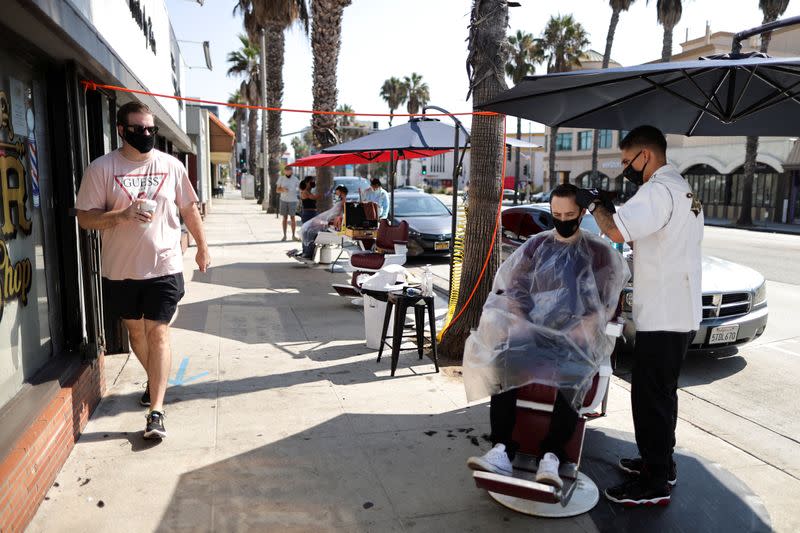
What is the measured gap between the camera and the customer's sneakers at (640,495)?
11.0ft

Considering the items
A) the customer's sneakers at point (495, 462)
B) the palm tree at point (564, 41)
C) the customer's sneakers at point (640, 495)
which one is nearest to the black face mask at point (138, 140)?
the customer's sneakers at point (495, 462)

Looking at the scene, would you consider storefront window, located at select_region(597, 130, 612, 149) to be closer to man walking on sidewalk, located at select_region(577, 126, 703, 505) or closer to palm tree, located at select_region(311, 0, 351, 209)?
palm tree, located at select_region(311, 0, 351, 209)

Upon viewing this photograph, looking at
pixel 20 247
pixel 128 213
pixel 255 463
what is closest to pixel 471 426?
pixel 255 463

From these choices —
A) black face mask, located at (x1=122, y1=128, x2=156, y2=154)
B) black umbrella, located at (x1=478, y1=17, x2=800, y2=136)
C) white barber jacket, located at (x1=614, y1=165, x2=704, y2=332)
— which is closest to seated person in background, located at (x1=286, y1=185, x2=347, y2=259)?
black umbrella, located at (x1=478, y1=17, x2=800, y2=136)

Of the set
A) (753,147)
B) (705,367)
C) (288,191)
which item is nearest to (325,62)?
(288,191)

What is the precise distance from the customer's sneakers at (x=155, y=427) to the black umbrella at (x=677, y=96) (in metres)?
3.12

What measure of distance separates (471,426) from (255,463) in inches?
58.9

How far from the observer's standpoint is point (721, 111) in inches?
172

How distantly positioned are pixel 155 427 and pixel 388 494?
5.12 feet

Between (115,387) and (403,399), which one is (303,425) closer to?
(403,399)

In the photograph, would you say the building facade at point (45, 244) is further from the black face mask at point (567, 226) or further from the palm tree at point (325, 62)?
the palm tree at point (325, 62)

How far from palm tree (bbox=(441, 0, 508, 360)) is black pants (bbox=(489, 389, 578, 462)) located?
248 centimetres

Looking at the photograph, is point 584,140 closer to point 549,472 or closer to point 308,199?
point 308,199

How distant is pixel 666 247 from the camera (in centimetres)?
327
